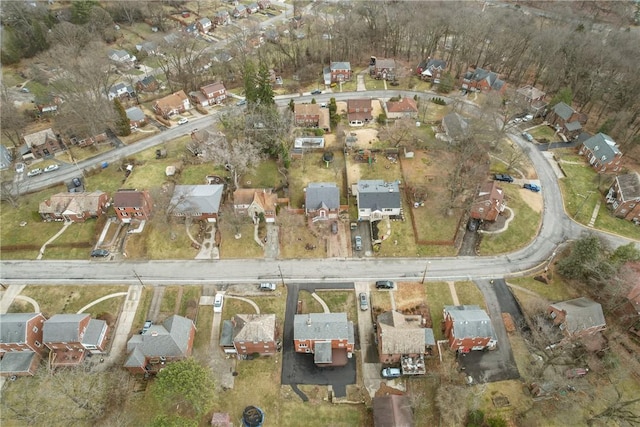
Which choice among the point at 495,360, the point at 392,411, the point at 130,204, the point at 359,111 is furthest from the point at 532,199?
the point at 130,204

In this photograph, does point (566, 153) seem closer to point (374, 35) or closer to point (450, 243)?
point (450, 243)

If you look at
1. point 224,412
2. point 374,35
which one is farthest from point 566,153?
point 224,412

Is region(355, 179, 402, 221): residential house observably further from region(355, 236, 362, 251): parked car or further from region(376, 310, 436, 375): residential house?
region(376, 310, 436, 375): residential house

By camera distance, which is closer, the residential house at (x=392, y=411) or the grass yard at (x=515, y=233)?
the residential house at (x=392, y=411)

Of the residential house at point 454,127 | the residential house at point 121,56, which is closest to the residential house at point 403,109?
the residential house at point 454,127

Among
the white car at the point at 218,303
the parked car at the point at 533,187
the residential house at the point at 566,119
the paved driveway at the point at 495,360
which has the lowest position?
the paved driveway at the point at 495,360

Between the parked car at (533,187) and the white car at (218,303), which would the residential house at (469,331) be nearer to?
the white car at (218,303)

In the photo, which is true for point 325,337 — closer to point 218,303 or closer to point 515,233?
point 218,303
